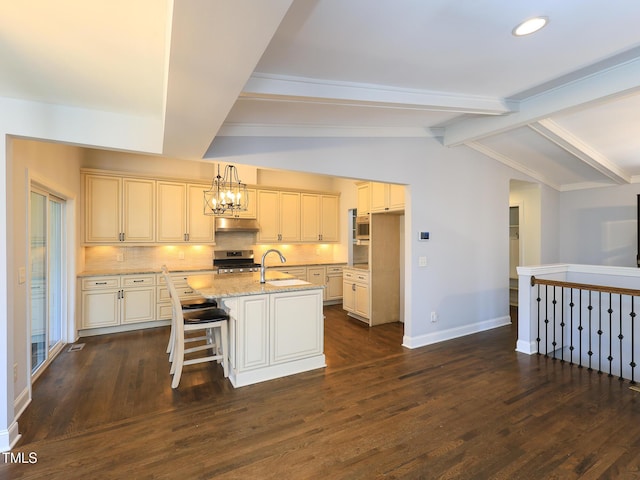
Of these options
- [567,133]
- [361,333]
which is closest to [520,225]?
[567,133]

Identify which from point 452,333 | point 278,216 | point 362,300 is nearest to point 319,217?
point 278,216

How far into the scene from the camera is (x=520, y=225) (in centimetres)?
626

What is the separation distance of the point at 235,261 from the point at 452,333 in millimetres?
3888

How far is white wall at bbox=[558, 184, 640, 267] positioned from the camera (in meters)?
5.50

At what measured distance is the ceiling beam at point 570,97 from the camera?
2.58 meters

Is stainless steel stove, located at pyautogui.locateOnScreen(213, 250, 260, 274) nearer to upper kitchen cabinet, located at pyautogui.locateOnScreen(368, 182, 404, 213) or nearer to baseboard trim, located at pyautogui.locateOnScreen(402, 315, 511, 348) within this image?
upper kitchen cabinet, located at pyautogui.locateOnScreen(368, 182, 404, 213)

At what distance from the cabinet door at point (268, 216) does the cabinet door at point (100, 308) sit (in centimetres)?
254

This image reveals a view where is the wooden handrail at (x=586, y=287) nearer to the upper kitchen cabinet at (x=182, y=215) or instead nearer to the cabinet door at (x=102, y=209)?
the upper kitchen cabinet at (x=182, y=215)

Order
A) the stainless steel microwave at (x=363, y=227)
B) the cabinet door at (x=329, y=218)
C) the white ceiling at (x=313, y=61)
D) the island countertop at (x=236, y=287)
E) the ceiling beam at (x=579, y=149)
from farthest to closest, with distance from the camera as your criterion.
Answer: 1. the cabinet door at (x=329, y=218)
2. the stainless steel microwave at (x=363, y=227)
3. the ceiling beam at (x=579, y=149)
4. the island countertop at (x=236, y=287)
5. the white ceiling at (x=313, y=61)

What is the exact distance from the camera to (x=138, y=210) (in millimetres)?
5027

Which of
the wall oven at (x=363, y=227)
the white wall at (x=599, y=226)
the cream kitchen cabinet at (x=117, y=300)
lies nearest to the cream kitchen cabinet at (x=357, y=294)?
the wall oven at (x=363, y=227)

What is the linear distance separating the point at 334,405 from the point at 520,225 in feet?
18.2

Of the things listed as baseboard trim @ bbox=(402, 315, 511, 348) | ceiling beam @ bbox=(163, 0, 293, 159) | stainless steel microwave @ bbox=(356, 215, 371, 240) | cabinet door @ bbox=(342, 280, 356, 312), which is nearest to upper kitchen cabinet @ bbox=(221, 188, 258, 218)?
stainless steel microwave @ bbox=(356, 215, 371, 240)

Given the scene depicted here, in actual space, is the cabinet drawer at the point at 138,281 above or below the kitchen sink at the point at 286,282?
below
